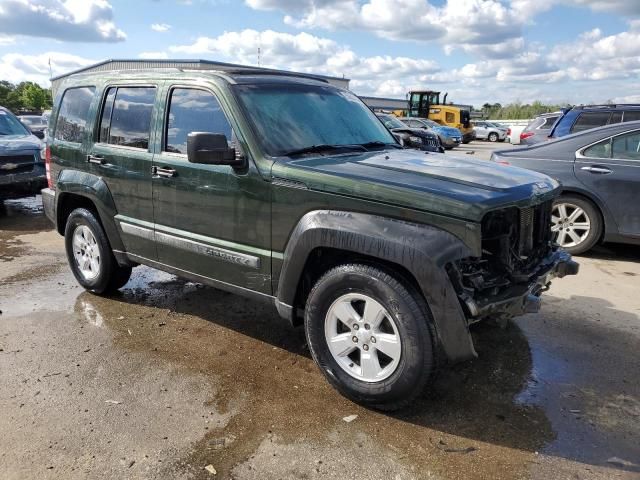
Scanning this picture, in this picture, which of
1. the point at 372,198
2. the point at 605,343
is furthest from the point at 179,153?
the point at 605,343

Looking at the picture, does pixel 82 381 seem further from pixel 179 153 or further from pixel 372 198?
pixel 372 198

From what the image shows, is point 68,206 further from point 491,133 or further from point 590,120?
point 491,133

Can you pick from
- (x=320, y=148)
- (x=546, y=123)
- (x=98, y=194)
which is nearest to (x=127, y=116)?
(x=98, y=194)

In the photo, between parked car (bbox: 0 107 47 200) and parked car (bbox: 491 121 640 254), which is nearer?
parked car (bbox: 491 121 640 254)

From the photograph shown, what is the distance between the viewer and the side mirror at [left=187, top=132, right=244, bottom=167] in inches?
133

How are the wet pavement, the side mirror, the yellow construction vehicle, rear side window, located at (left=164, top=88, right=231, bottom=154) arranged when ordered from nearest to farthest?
the wet pavement < the side mirror < rear side window, located at (left=164, top=88, right=231, bottom=154) < the yellow construction vehicle

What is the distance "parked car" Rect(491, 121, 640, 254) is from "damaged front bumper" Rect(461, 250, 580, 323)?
8.82 feet

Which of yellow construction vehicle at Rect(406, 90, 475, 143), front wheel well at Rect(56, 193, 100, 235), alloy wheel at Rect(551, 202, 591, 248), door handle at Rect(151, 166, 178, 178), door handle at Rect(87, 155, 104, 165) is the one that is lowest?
alloy wheel at Rect(551, 202, 591, 248)

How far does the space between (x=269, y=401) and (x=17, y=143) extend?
8.02 metres

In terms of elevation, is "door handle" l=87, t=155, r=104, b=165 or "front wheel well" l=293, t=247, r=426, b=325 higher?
"door handle" l=87, t=155, r=104, b=165

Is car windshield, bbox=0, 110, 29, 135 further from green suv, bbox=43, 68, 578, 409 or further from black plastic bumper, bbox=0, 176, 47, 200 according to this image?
green suv, bbox=43, 68, 578, 409

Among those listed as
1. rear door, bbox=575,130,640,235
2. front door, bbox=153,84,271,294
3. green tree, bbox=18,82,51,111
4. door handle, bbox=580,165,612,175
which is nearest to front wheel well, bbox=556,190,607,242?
rear door, bbox=575,130,640,235

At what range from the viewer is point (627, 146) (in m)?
6.23

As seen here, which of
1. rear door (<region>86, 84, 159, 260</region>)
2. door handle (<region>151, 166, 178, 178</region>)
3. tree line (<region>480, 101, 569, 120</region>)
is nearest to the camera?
door handle (<region>151, 166, 178, 178</region>)
